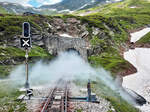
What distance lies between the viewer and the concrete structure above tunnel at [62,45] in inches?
1777

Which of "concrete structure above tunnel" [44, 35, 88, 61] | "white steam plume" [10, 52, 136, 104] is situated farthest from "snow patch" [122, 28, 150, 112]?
"concrete structure above tunnel" [44, 35, 88, 61]

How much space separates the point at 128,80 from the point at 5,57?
1232 inches

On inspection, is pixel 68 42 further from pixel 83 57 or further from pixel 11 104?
pixel 11 104

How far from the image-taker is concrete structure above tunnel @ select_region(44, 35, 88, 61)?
148ft

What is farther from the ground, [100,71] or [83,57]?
[83,57]

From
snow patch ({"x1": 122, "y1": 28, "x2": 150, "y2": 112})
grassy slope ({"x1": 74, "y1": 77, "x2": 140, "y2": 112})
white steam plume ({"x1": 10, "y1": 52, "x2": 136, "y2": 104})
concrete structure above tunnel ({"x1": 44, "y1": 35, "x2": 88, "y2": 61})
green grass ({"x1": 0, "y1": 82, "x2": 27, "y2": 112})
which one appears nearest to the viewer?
green grass ({"x1": 0, "y1": 82, "x2": 27, "y2": 112})

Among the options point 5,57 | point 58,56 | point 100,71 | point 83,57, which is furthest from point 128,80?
point 5,57


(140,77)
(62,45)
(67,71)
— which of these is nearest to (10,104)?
(67,71)

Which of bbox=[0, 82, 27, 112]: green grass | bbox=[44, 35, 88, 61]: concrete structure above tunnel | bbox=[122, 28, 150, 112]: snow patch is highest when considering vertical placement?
bbox=[44, 35, 88, 61]: concrete structure above tunnel

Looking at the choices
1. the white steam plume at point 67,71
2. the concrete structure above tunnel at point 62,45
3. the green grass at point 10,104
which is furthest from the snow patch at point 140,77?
the green grass at point 10,104

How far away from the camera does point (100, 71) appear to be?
3934 cm

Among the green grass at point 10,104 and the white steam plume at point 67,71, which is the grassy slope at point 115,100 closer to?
the white steam plume at point 67,71

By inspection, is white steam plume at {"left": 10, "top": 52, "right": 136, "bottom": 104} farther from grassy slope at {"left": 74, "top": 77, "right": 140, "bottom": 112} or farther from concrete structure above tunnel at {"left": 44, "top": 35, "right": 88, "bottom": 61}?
grassy slope at {"left": 74, "top": 77, "right": 140, "bottom": 112}

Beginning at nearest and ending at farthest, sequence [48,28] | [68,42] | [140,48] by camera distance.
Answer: [68,42]
[48,28]
[140,48]
